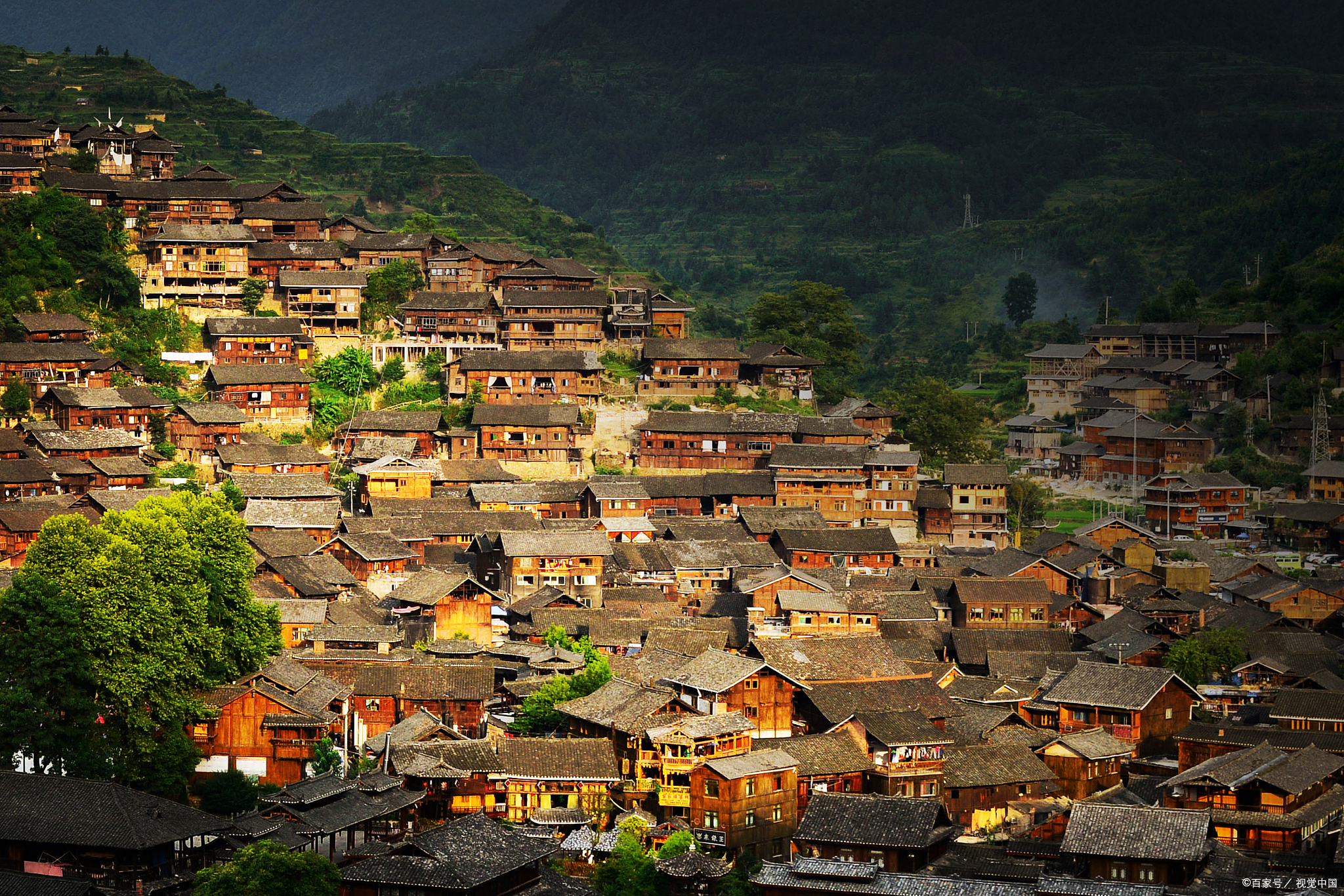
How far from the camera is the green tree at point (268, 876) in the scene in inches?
1066

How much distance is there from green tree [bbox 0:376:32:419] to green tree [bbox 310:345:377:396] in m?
9.74

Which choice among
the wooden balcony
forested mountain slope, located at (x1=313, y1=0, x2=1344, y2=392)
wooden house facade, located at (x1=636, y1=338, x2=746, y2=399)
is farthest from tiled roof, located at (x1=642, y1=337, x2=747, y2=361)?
forested mountain slope, located at (x1=313, y1=0, x2=1344, y2=392)

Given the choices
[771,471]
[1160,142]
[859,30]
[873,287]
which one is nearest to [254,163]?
[771,471]

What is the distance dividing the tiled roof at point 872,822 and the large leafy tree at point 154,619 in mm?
11677

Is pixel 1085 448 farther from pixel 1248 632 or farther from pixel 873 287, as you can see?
pixel 873 287

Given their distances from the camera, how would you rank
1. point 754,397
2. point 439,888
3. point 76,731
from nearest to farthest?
1. point 439,888
2. point 76,731
3. point 754,397

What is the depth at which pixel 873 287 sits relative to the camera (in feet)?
364

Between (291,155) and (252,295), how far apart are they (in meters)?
27.8

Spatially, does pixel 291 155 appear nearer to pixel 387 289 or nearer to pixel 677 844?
pixel 387 289

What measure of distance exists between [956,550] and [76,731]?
29.4m

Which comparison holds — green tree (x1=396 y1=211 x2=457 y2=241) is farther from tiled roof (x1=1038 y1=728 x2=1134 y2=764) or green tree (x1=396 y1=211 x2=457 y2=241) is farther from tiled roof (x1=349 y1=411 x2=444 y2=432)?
tiled roof (x1=1038 y1=728 x2=1134 y2=764)

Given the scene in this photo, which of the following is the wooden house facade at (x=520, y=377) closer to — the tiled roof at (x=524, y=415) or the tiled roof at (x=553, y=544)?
the tiled roof at (x=524, y=415)

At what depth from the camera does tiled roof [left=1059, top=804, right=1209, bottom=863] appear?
29672 mm

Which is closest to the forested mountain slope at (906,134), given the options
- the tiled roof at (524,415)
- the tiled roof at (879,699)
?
the tiled roof at (524,415)
